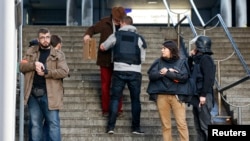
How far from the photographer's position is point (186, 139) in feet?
23.6

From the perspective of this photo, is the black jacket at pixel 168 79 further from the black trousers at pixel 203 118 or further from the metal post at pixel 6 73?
the metal post at pixel 6 73

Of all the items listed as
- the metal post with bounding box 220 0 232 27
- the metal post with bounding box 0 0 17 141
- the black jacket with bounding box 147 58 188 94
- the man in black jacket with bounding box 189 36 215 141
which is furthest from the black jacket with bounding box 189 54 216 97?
the metal post with bounding box 220 0 232 27

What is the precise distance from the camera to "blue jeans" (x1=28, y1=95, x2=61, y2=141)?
6.95 m

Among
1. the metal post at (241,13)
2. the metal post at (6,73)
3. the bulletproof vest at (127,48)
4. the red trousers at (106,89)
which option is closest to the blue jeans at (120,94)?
the bulletproof vest at (127,48)

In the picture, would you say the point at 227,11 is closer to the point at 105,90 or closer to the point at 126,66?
the point at 105,90

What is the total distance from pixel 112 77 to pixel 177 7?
17.1m

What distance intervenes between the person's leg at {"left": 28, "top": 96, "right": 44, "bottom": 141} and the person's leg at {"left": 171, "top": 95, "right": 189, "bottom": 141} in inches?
62.1

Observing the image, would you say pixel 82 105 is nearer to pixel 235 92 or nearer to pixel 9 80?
Result: pixel 235 92

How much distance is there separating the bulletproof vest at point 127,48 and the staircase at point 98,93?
2.93 ft

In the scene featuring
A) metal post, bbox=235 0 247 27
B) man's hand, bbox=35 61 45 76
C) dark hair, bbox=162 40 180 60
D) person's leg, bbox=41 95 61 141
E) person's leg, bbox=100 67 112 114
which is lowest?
person's leg, bbox=41 95 61 141

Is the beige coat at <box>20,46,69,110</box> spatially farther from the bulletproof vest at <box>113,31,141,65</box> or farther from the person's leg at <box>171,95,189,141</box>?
the person's leg at <box>171,95,189,141</box>

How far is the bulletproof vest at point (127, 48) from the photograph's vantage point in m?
8.11

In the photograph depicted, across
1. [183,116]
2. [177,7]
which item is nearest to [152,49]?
[183,116]

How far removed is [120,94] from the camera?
8.03 m
